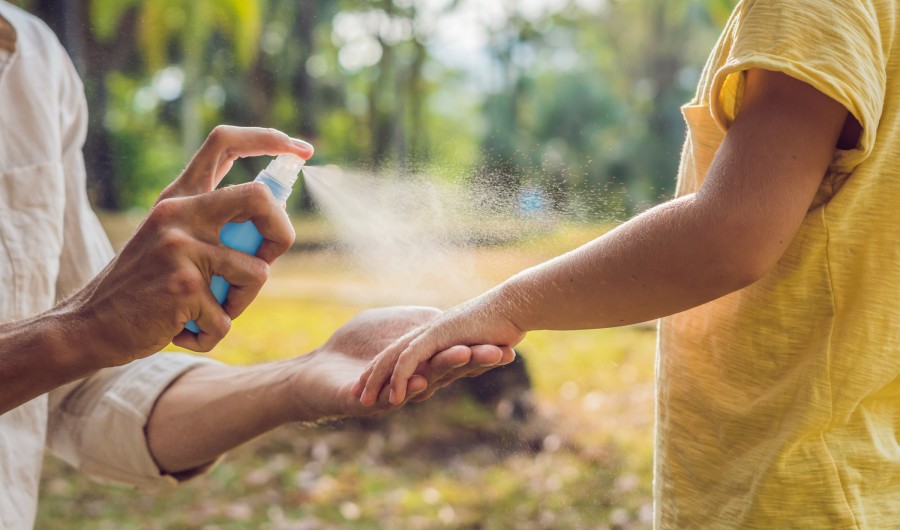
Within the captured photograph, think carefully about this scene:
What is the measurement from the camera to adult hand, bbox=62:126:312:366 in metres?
0.86

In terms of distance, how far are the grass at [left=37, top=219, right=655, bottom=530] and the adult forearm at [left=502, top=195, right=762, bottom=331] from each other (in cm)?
179

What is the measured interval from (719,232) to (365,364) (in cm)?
53

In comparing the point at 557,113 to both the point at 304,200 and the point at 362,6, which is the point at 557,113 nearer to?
the point at 362,6

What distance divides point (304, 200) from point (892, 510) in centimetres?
108

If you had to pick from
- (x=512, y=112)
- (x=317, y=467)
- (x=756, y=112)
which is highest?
(x=756, y=112)

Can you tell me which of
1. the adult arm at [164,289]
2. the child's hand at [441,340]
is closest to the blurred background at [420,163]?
the child's hand at [441,340]

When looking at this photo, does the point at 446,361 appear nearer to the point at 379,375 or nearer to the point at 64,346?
the point at 379,375

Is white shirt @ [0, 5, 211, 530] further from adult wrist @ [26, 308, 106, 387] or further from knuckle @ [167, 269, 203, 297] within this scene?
knuckle @ [167, 269, 203, 297]

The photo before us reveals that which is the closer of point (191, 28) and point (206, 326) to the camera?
point (206, 326)

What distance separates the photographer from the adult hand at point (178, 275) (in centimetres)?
86

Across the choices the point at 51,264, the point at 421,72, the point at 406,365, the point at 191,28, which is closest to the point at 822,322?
the point at 406,365

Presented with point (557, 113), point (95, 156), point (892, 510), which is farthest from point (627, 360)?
point (892, 510)

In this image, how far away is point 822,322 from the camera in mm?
Answer: 878

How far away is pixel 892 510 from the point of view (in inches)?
34.6
